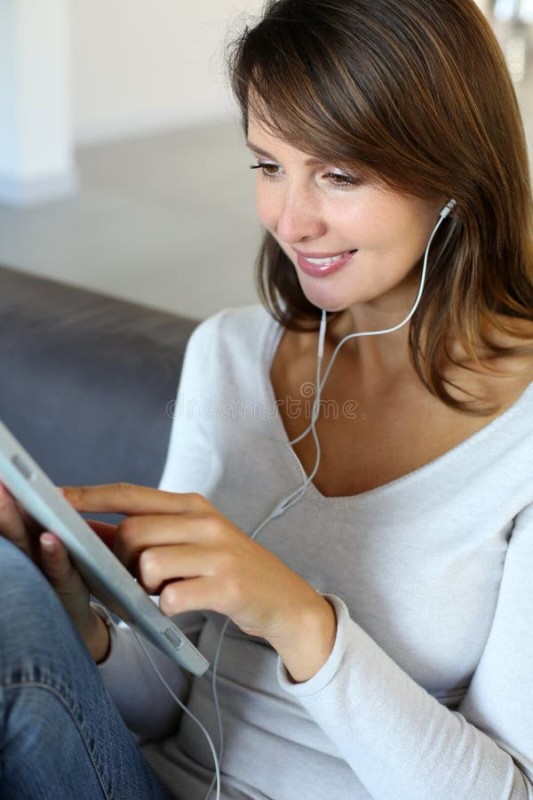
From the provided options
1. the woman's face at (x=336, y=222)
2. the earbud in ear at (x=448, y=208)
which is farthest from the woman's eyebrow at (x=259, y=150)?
the earbud in ear at (x=448, y=208)

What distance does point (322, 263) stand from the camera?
1.00 meters

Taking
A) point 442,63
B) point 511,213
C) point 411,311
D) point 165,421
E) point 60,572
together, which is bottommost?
point 165,421

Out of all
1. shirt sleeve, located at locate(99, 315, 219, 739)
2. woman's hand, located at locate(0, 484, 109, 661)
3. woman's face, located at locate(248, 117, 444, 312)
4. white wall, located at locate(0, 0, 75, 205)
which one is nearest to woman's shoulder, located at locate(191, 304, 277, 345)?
shirt sleeve, located at locate(99, 315, 219, 739)

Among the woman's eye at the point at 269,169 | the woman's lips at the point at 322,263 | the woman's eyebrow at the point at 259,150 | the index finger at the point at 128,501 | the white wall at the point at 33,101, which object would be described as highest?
the woman's eyebrow at the point at 259,150

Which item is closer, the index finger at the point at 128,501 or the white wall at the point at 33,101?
the index finger at the point at 128,501

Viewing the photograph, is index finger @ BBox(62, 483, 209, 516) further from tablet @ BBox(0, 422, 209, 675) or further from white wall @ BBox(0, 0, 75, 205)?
white wall @ BBox(0, 0, 75, 205)

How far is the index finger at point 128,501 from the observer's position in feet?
2.57

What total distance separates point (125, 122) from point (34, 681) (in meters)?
5.45

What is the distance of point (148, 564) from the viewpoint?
0.75 meters

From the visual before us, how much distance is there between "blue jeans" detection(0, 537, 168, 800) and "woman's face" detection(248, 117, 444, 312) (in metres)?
0.41

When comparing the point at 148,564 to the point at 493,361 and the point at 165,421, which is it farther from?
the point at 165,421

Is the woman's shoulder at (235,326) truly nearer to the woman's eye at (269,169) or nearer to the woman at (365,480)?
the woman at (365,480)

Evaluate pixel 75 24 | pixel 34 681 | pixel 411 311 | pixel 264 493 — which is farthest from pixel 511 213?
pixel 75 24

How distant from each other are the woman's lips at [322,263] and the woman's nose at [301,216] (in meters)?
0.03
